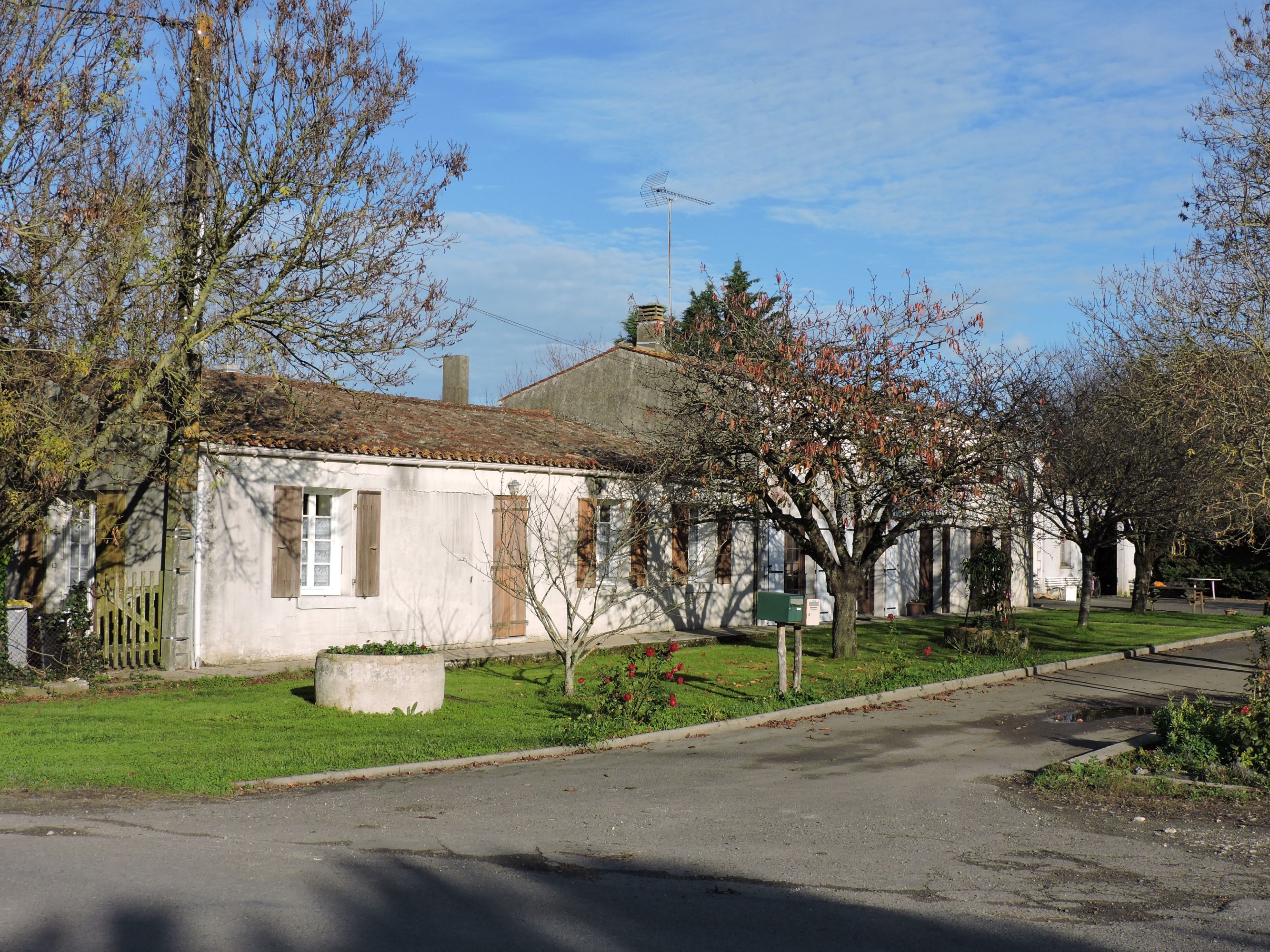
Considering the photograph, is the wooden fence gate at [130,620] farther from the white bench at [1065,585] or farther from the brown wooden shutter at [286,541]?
the white bench at [1065,585]

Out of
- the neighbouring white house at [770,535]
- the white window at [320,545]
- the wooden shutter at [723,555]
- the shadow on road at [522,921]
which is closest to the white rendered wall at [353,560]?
the white window at [320,545]

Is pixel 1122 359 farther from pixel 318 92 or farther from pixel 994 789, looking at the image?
pixel 318 92

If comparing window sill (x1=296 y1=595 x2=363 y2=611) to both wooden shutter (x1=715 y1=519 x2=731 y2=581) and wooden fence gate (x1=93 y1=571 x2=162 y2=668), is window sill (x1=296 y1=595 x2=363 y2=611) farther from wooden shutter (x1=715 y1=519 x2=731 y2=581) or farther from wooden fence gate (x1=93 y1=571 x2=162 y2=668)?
wooden shutter (x1=715 y1=519 x2=731 y2=581)

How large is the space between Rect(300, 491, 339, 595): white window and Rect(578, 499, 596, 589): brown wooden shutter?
4.55 meters

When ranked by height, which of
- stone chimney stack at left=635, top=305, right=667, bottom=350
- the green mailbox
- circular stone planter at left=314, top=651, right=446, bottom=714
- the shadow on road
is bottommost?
the shadow on road

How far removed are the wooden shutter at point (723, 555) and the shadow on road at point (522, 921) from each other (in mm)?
16580

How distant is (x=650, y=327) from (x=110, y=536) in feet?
47.6

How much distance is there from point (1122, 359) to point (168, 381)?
1534 cm

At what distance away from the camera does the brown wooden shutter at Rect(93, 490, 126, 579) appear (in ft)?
50.7

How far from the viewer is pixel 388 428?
18.9 metres

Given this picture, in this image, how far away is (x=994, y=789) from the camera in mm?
8797

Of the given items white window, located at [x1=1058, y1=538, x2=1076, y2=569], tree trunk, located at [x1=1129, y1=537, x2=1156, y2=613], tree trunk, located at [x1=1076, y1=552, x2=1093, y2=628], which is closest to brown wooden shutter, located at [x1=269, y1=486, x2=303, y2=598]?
tree trunk, located at [x1=1076, y1=552, x2=1093, y2=628]

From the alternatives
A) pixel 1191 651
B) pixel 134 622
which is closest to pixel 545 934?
pixel 134 622

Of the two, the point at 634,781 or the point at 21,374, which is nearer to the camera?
the point at 634,781
